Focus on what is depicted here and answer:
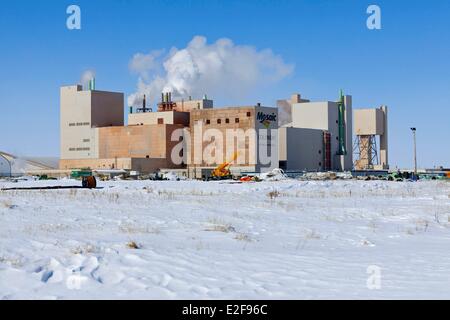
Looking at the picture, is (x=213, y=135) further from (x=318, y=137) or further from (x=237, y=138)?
(x=318, y=137)

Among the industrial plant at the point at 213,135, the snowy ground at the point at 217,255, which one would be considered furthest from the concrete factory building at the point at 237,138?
the snowy ground at the point at 217,255

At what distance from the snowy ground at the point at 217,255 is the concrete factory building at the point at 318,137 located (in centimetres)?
9321

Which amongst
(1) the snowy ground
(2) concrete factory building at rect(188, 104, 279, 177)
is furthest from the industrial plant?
(1) the snowy ground

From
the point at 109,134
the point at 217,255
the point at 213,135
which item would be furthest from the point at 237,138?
the point at 217,255

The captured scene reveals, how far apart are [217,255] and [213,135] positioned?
10005cm

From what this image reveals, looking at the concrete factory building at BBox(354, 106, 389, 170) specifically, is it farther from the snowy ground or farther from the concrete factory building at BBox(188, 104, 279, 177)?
the snowy ground

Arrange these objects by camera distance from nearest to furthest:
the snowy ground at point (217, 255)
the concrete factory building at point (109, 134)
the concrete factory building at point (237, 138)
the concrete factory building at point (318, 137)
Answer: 1. the snowy ground at point (217, 255)
2. the concrete factory building at point (237, 138)
3. the concrete factory building at point (318, 137)
4. the concrete factory building at point (109, 134)

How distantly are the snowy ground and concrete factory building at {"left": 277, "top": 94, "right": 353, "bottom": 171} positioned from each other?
93210mm

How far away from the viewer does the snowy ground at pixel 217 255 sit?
9.39 metres

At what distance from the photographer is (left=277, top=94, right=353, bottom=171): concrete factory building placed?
114375 mm

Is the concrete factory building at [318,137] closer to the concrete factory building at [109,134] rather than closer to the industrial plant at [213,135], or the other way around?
the industrial plant at [213,135]

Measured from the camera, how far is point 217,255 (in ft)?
40.1
